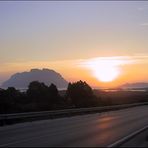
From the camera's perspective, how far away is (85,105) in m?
58.1

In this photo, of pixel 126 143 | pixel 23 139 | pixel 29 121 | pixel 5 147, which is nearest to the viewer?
pixel 5 147

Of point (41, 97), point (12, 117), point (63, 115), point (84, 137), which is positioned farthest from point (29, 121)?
point (41, 97)

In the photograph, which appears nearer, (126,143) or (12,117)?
(126,143)

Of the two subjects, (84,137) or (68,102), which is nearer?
(84,137)

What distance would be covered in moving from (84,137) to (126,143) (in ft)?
8.74

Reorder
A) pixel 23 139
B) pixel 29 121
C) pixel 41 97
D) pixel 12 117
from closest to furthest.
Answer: pixel 23 139, pixel 12 117, pixel 29 121, pixel 41 97

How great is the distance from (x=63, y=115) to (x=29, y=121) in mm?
7063

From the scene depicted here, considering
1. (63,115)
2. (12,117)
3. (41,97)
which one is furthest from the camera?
(41,97)

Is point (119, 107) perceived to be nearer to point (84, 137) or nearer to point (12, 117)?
point (12, 117)

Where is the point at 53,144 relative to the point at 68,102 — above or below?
below

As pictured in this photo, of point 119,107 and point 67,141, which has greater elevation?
point 119,107

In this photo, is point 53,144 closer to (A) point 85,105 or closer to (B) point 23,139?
(B) point 23,139

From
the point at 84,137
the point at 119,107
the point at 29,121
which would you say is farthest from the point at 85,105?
the point at 84,137

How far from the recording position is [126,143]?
2031cm
